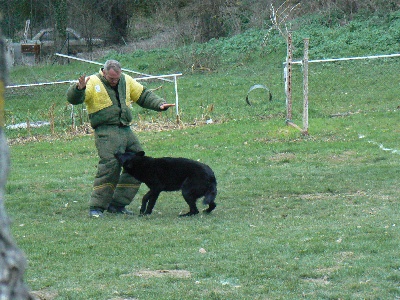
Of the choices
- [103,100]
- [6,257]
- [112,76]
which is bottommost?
[103,100]

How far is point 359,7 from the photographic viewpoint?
100 ft

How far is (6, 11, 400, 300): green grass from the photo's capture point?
6156 millimetres

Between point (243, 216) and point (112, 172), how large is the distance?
177 centimetres

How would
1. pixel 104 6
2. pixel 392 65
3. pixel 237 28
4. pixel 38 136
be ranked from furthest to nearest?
pixel 104 6
pixel 237 28
pixel 392 65
pixel 38 136

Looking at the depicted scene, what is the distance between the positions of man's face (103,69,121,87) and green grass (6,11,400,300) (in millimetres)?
1732

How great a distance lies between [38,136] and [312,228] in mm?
12117

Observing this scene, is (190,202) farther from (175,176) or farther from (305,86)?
(305,86)

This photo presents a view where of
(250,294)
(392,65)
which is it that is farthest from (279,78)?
(250,294)

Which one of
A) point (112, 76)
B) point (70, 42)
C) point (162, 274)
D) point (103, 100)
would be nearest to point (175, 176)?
point (103, 100)

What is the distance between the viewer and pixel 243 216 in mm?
9273

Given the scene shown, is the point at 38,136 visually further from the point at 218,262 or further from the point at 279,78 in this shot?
the point at 218,262

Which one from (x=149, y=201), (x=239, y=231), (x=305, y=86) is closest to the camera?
(x=239, y=231)

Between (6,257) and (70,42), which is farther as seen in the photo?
(70,42)

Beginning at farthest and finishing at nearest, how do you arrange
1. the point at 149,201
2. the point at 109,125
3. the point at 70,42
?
1. the point at 70,42
2. the point at 109,125
3. the point at 149,201
